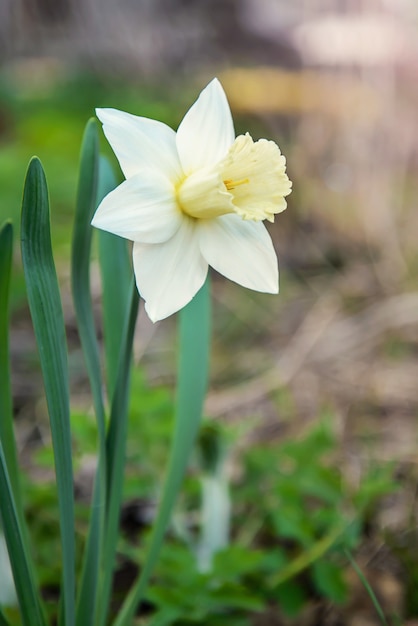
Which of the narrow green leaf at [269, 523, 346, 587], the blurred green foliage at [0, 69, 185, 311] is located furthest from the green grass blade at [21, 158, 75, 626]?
the blurred green foliage at [0, 69, 185, 311]

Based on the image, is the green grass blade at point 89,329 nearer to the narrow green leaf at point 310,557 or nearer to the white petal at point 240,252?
the white petal at point 240,252

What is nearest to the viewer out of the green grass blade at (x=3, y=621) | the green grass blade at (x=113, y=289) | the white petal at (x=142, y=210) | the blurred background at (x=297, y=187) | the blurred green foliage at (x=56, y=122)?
the white petal at (x=142, y=210)

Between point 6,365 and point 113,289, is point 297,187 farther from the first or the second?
point 6,365

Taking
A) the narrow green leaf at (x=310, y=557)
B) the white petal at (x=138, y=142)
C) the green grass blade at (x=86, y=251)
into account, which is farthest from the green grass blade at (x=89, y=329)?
the narrow green leaf at (x=310, y=557)

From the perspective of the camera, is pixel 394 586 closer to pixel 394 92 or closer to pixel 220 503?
pixel 220 503

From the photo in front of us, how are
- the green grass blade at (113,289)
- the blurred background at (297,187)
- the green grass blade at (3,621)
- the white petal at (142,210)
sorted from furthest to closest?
the blurred background at (297,187) → the green grass blade at (113,289) → the green grass blade at (3,621) → the white petal at (142,210)

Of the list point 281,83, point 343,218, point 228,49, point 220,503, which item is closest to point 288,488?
point 220,503

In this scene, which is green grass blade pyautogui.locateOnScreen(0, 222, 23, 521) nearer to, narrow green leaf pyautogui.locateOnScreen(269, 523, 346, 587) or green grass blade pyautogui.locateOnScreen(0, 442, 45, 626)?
green grass blade pyautogui.locateOnScreen(0, 442, 45, 626)
